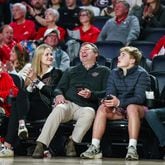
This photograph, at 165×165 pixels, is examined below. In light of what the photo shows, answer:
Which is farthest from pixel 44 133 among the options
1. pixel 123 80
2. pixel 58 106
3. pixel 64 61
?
pixel 64 61

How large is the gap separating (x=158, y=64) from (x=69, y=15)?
11.1 feet

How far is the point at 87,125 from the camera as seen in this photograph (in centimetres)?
929

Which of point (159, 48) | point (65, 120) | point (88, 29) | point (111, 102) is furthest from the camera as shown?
point (88, 29)

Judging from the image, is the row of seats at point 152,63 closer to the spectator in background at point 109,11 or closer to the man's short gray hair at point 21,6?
the spectator in background at point 109,11

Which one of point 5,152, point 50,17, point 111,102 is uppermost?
point 50,17

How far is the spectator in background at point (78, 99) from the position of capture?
30.4 ft

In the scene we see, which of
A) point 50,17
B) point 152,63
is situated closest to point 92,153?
point 152,63

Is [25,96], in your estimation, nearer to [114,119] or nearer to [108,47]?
[114,119]

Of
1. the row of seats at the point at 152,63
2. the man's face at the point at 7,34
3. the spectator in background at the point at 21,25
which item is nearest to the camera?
the row of seats at the point at 152,63

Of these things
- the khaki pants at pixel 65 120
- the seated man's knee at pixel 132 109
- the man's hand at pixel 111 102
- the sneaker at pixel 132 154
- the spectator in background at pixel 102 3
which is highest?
the spectator in background at pixel 102 3

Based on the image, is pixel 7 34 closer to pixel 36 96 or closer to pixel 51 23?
pixel 51 23

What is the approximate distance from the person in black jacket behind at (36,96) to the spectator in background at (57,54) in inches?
31.9

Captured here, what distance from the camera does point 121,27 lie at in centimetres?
1230

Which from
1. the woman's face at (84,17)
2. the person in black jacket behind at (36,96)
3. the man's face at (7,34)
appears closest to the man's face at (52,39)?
the man's face at (7,34)
